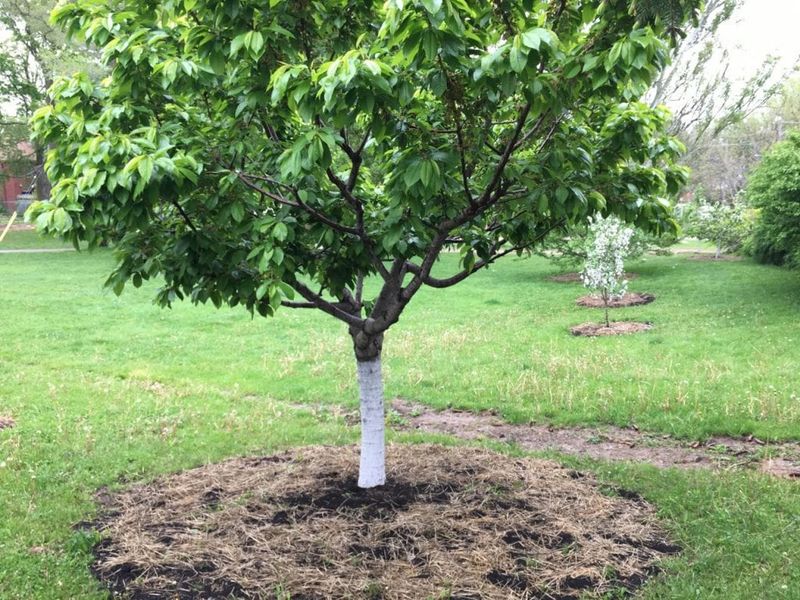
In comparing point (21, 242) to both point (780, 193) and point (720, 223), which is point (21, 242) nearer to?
point (720, 223)

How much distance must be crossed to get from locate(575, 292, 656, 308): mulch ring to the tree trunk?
954 centimetres

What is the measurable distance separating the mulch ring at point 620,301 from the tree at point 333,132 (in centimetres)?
957

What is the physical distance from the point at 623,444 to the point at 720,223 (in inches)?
620

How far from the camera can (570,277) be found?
18031 mm

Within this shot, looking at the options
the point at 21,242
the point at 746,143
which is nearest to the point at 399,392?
the point at 21,242

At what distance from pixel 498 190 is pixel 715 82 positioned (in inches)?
637

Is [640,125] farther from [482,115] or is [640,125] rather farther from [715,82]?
[715,82]

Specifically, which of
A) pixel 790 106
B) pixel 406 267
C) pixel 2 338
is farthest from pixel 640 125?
pixel 790 106

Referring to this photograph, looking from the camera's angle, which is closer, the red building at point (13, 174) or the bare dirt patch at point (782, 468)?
the bare dirt patch at point (782, 468)

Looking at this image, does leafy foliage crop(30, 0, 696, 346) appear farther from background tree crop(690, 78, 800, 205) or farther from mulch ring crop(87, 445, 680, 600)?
background tree crop(690, 78, 800, 205)

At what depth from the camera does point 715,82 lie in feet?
55.6

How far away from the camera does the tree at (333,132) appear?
2.56 meters

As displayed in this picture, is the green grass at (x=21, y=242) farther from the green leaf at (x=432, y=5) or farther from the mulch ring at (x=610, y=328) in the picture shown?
the green leaf at (x=432, y=5)

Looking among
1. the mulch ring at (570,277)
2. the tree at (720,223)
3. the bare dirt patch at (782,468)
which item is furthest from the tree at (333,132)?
the tree at (720,223)
